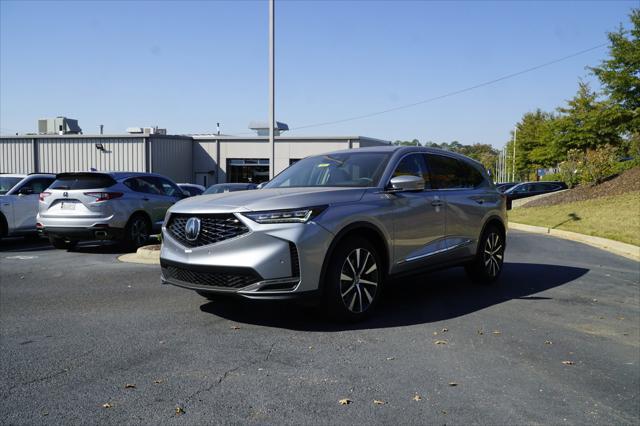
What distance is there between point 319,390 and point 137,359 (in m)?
1.50

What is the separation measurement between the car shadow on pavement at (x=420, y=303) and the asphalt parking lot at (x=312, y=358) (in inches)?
1.4

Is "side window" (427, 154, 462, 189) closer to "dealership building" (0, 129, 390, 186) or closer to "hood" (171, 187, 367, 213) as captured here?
"hood" (171, 187, 367, 213)

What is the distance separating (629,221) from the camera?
1686 centimetres

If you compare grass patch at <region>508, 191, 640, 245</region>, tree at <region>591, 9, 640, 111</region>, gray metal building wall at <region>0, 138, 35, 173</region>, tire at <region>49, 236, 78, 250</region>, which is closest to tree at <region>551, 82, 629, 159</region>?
tree at <region>591, 9, 640, 111</region>

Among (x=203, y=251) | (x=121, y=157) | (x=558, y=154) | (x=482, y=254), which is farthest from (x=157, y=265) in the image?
(x=558, y=154)

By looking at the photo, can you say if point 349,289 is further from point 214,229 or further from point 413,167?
point 413,167

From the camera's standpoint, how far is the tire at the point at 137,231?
11223 millimetres

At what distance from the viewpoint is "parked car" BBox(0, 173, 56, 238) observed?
12.4 m

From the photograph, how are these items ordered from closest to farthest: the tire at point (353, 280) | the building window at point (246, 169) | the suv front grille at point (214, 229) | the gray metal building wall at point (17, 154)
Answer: the suv front grille at point (214, 229)
the tire at point (353, 280)
the gray metal building wall at point (17, 154)
the building window at point (246, 169)

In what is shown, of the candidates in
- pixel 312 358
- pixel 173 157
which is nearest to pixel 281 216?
pixel 312 358

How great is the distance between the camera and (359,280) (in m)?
5.46

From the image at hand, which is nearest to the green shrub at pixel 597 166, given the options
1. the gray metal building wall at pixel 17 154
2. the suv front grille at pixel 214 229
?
the suv front grille at pixel 214 229

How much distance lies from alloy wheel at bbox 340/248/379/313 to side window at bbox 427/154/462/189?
1.72 meters

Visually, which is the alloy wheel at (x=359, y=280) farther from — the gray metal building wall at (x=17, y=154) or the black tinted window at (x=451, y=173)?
the gray metal building wall at (x=17, y=154)
